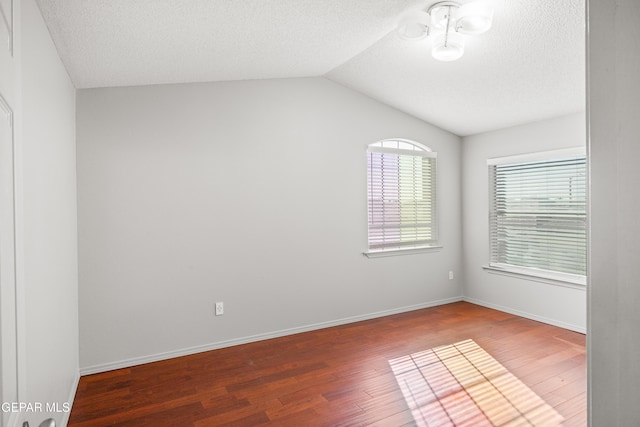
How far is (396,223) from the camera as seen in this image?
14.9 ft

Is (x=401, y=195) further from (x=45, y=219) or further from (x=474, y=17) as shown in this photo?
(x=45, y=219)

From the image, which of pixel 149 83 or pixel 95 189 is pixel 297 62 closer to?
pixel 149 83

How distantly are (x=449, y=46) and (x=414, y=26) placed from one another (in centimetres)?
29

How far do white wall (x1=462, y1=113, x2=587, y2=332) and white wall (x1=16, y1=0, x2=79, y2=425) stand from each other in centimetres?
440

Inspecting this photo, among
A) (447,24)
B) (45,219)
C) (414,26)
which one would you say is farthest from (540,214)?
(45,219)

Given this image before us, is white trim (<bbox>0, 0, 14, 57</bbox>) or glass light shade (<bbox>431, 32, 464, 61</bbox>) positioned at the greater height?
glass light shade (<bbox>431, 32, 464, 61</bbox>)

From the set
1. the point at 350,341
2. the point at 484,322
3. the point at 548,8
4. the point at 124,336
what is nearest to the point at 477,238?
the point at 484,322

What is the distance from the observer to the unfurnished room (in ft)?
3.10

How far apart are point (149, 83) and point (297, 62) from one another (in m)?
1.27

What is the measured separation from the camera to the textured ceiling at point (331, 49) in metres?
2.12

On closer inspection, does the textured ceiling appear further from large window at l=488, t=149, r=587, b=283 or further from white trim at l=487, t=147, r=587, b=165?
large window at l=488, t=149, r=587, b=283

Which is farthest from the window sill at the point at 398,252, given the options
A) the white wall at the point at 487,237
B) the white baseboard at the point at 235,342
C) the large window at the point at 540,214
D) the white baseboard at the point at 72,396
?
the white baseboard at the point at 72,396

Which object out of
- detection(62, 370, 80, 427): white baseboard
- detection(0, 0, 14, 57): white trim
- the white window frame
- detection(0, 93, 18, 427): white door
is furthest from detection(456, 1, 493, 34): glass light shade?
detection(62, 370, 80, 427): white baseboard

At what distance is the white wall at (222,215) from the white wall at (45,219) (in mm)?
298
